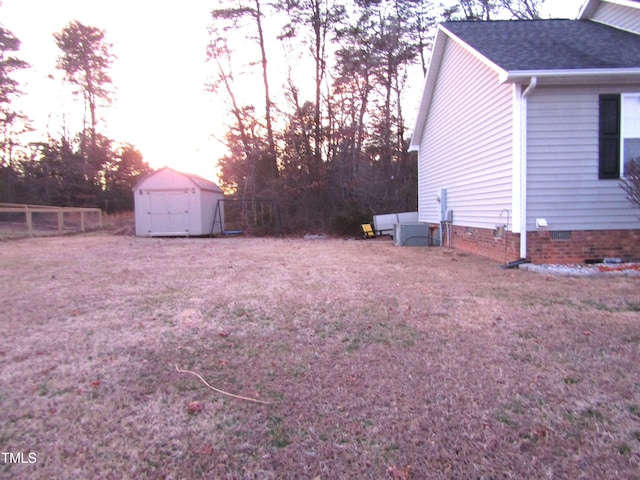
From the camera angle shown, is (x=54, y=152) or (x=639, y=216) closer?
(x=639, y=216)

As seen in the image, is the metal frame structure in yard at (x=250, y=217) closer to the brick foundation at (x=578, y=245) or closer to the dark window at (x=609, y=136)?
the brick foundation at (x=578, y=245)

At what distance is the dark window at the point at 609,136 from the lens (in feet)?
22.9

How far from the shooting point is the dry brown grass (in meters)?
1.92

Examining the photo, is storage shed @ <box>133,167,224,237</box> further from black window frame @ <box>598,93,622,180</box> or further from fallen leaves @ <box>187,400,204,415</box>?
fallen leaves @ <box>187,400,204,415</box>

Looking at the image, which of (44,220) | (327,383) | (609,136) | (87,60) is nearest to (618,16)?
(609,136)

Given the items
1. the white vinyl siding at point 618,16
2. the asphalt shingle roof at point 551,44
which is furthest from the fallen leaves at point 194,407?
the white vinyl siding at point 618,16

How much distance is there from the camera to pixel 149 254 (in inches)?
408

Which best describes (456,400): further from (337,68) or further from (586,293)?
(337,68)

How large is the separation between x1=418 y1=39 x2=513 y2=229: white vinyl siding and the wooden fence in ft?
52.6

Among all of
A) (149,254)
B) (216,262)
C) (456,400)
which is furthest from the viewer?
(149,254)

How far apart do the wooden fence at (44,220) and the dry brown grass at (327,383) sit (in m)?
13.7

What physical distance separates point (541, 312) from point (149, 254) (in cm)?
910

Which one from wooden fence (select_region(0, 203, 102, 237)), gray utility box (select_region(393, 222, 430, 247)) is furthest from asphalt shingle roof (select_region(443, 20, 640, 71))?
wooden fence (select_region(0, 203, 102, 237))

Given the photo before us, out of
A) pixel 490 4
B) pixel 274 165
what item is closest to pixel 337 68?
pixel 274 165
